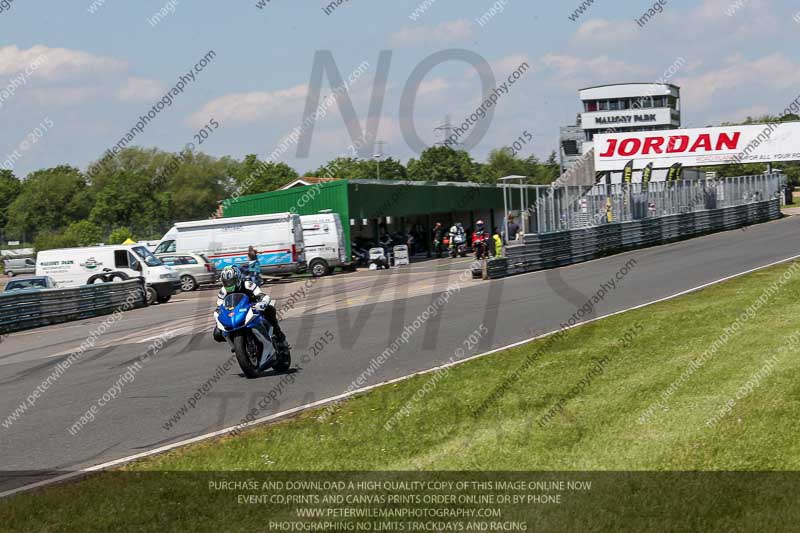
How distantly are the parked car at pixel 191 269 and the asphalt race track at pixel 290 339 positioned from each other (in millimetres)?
7503

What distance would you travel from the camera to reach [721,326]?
1198 cm

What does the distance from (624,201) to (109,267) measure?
67.1ft

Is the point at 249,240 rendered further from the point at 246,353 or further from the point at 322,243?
the point at 246,353

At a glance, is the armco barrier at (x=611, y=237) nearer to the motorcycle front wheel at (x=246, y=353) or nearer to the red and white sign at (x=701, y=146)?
the red and white sign at (x=701, y=146)

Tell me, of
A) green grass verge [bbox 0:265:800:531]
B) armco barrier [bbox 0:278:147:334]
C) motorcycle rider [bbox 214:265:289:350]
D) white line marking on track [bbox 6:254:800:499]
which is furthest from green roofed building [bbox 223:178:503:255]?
green grass verge [bbox 0:265:800:531]

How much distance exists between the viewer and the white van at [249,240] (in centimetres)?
3809

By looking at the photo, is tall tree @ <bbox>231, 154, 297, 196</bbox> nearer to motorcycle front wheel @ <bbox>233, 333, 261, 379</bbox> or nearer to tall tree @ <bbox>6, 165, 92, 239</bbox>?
tall tree @ <bbox>6, 165, 92, 239</bbox>

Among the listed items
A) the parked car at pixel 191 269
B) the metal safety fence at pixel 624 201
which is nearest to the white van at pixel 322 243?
the parked car at pixel 191 269

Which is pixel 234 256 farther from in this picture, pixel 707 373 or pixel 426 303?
pixel 707 373

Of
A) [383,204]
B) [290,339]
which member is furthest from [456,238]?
[290,339]

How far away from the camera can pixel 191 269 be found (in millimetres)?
37500

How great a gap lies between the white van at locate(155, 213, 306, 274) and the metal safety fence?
9287mm

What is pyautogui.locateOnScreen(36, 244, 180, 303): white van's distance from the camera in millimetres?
30891

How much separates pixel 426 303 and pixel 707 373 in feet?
38.3
